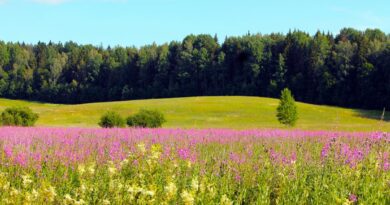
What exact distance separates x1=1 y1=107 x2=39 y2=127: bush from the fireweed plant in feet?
71.7

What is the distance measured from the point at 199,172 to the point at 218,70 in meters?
101

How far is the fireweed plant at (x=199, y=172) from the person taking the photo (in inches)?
225

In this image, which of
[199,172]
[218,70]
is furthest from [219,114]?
[199,172]

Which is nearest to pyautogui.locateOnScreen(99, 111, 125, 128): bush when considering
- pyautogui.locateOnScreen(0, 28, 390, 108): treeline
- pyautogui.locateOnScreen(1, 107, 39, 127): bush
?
pyautogui.locateOnScreen(1, 107, 39, 127): bush

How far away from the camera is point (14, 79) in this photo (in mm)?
127062

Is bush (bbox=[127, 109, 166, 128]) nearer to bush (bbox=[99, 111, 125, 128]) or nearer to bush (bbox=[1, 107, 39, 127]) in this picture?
bush (bbox=[99, 111, 125, 128])

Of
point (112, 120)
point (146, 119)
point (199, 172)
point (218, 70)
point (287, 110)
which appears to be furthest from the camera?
point (218, 70)

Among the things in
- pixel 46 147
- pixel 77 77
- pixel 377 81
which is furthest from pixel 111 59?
pixel 46 147

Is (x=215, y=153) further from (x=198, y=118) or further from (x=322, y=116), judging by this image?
(x=322, y=116)

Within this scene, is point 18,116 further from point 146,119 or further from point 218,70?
point 218,70

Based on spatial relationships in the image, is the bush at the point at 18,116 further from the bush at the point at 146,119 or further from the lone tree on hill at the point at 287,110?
the lone tree on hill at the point at 287,110

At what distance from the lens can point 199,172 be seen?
8.09m

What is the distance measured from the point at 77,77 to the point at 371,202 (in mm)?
123010

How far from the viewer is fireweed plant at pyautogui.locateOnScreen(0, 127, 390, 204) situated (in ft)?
18.8
